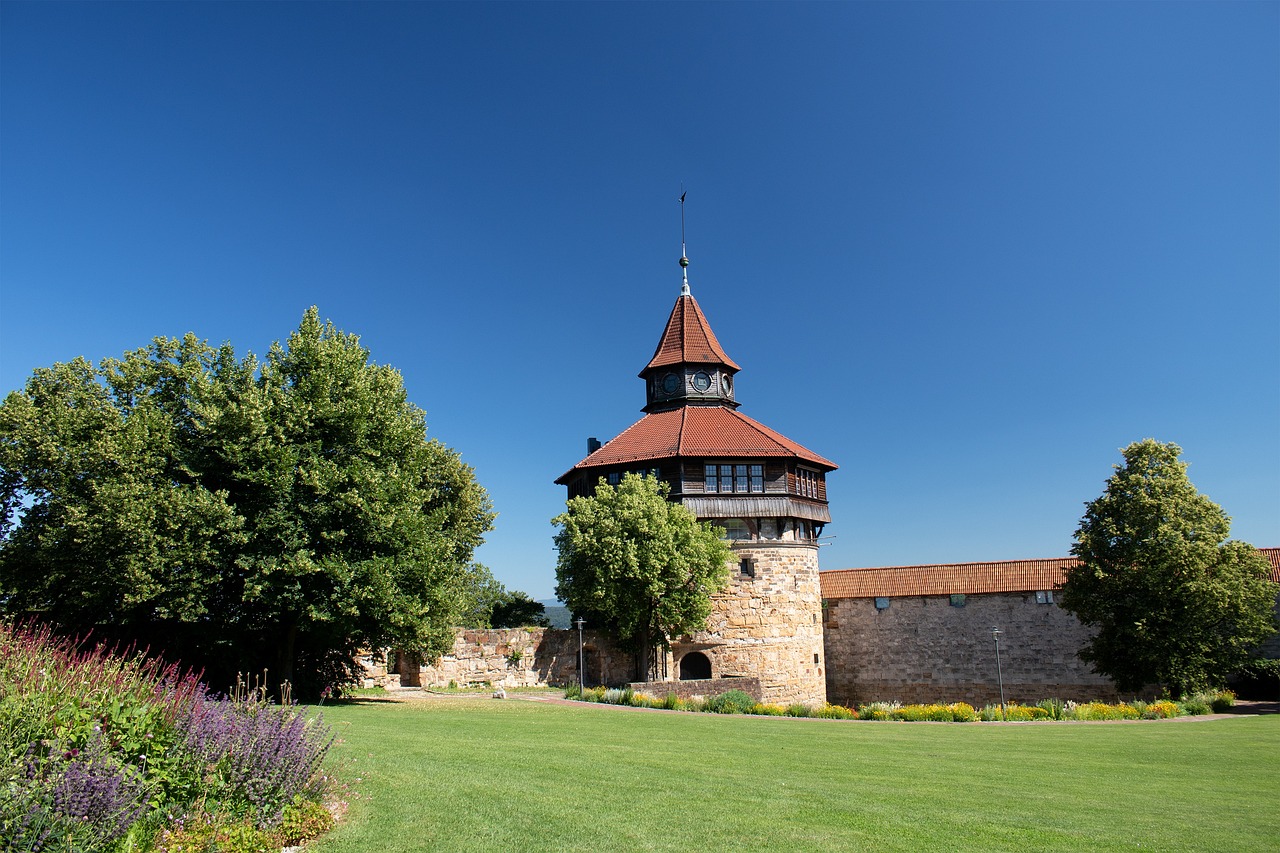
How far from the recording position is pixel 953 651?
3806cm

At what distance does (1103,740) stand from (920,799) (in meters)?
11.3

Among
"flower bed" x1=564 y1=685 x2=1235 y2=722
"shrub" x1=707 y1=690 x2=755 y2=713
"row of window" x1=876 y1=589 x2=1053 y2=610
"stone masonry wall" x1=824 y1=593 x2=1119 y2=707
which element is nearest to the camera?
"flower bed" x1=564 y1=685 x2=1235 y2=722

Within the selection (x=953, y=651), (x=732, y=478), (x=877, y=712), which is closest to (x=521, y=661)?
(x=732, y=478)

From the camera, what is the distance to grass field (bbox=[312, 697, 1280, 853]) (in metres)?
8.28

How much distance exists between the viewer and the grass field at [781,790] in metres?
8.28

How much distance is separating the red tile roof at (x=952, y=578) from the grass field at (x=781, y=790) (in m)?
19.0

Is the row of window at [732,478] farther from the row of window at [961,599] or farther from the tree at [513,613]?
the tree at [513,613]

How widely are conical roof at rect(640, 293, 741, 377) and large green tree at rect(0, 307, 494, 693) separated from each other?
20.0 metres

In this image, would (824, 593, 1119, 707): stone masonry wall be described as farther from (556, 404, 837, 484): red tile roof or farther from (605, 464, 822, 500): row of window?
(605, 464, 822, 500): row of window

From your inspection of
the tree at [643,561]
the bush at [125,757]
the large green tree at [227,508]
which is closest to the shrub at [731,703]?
the tree at [643,561]

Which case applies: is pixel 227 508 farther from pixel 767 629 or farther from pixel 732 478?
pixel 767 629

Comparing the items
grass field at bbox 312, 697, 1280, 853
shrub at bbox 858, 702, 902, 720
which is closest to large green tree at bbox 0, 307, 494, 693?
grass field at bbox 312, 697, 1280, 853

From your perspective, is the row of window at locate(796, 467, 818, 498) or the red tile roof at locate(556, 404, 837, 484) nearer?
the red tile roof at locate(556, 404, 837, 484)

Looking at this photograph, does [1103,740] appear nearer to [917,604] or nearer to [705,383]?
[917,604]
